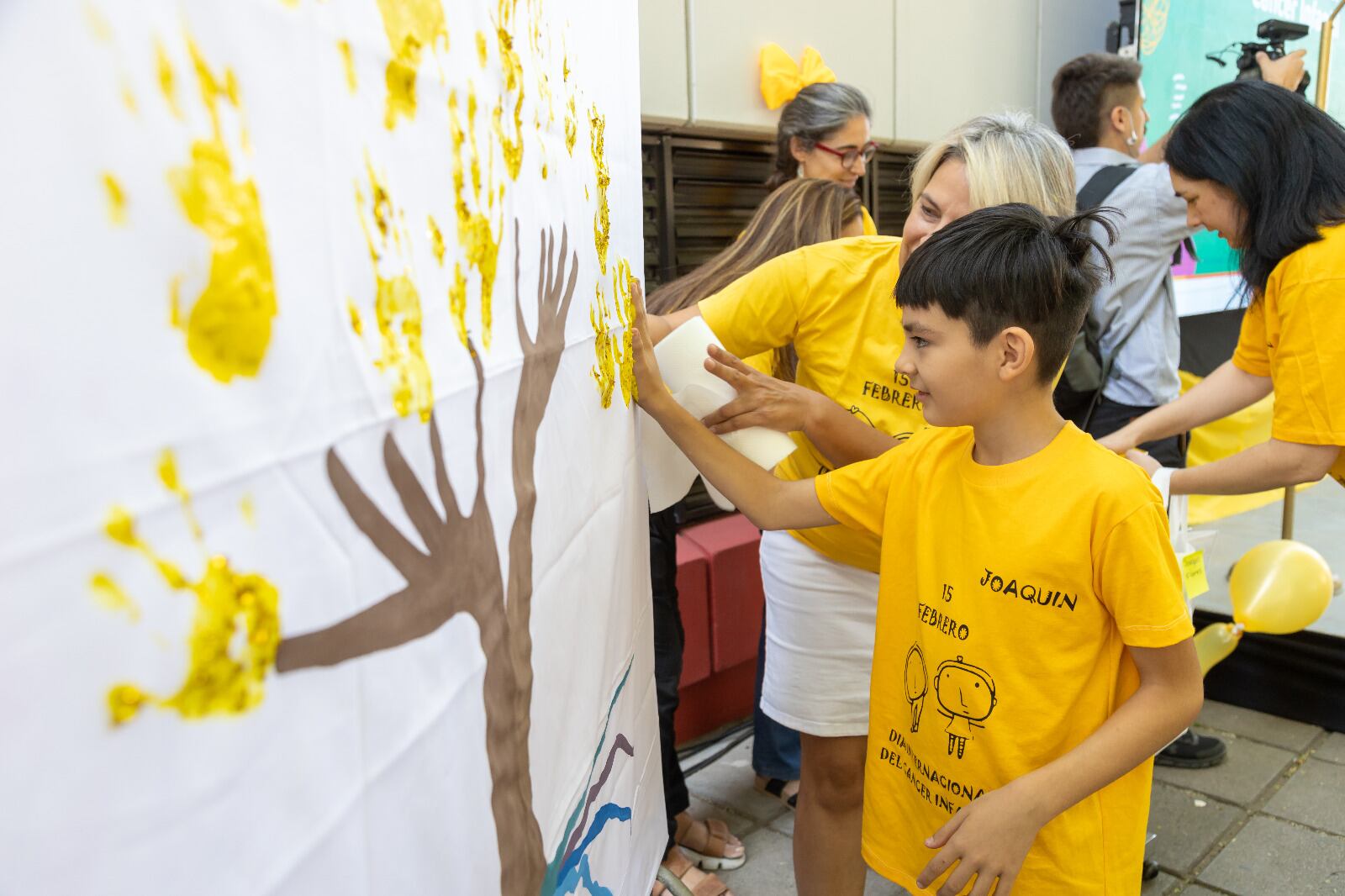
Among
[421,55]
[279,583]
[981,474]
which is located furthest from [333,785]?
[981,474]

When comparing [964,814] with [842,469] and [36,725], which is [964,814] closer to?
[842,469]

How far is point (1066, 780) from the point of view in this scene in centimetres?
101

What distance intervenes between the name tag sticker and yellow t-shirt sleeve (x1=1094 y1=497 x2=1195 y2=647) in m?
0.81

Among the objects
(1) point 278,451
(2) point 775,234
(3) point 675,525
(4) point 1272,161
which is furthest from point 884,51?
(1) point 278,451

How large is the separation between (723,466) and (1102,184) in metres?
1.60

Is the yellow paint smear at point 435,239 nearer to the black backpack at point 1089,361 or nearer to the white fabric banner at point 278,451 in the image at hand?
the white fabric banner at point 278,451

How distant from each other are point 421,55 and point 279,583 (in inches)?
13.1

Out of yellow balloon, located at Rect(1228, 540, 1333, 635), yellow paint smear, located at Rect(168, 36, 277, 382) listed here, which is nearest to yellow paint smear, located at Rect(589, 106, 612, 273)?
yellow paint smear, located at Rect(168, 36, 277, 382)

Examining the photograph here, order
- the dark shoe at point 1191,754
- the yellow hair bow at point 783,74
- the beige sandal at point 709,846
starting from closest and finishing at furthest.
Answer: the beige sandal at point 709,846 < the dark shoe at point 1191,754 < the yellow hair bow at point 783,74

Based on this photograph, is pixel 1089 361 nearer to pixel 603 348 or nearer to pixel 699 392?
pixel 699 392

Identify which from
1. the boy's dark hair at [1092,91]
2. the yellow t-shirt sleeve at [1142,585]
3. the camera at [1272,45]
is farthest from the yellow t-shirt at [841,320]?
the camera at [1272,45]

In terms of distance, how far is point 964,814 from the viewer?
1.01 metres

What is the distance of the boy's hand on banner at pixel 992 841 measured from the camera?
0.99 m

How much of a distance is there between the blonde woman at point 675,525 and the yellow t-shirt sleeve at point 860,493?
36 centimetres
